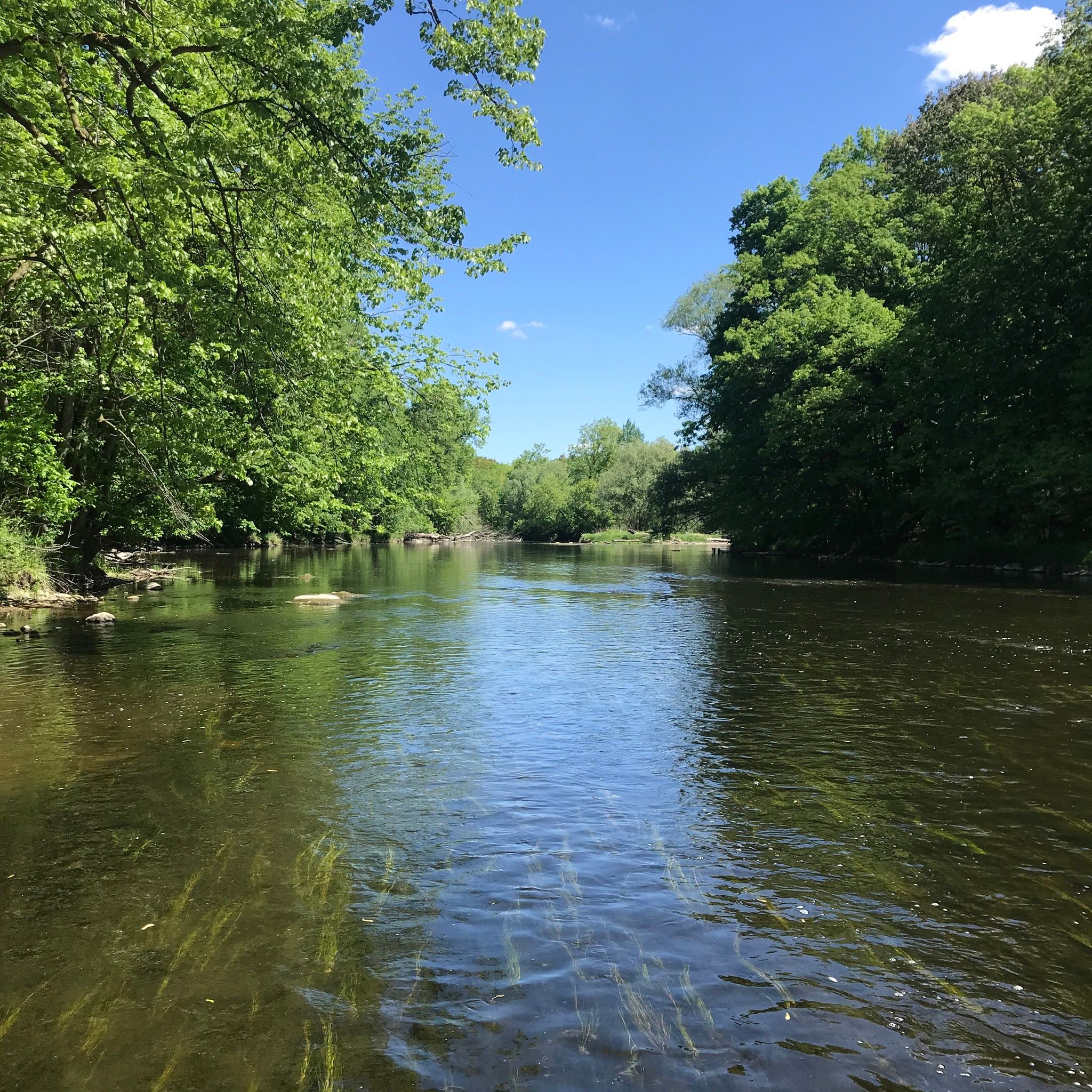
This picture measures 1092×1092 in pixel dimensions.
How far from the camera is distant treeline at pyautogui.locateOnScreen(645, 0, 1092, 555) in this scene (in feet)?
105

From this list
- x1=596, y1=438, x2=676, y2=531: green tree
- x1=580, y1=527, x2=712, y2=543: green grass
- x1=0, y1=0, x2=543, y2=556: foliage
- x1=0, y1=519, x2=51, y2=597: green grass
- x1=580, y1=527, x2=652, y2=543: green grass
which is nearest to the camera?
x1=0, y1=0, x2=543, y2=556: foliage

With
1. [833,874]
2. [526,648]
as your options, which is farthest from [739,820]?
[526,648]

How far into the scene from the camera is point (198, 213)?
40.9ft

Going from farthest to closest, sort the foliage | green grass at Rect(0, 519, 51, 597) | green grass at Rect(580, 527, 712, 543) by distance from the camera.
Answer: green grass at Rect(580, 527, 712, 543) → green grass at Rect(0, 519, 51, 597) → the foliage

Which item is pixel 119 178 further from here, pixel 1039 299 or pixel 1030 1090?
pixel 1039 299

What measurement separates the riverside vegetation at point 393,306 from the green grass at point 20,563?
378 millimetres

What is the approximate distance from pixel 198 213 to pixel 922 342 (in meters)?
34.9

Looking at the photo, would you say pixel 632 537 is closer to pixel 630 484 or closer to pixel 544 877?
pixel 630 484

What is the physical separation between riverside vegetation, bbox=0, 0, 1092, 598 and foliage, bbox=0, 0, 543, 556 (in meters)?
0.06

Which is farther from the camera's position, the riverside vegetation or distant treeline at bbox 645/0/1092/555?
distant treeline at bbox 645/0/1092/555

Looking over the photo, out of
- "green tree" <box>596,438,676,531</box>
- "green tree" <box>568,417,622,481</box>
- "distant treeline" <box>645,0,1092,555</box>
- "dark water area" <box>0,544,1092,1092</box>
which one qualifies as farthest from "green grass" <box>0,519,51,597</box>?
"green tree" <box>568,417,622,481</box>

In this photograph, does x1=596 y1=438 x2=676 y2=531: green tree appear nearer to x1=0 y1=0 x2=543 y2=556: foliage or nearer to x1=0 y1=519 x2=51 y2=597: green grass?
x1=0 y1=519 x2=51 y2=597: green grass

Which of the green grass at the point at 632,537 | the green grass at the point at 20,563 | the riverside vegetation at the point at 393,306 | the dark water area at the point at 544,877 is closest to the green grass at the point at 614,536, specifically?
the green grass at the point at 632,537

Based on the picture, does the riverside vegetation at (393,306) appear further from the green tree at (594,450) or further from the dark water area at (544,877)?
the green tree at (594,450)
